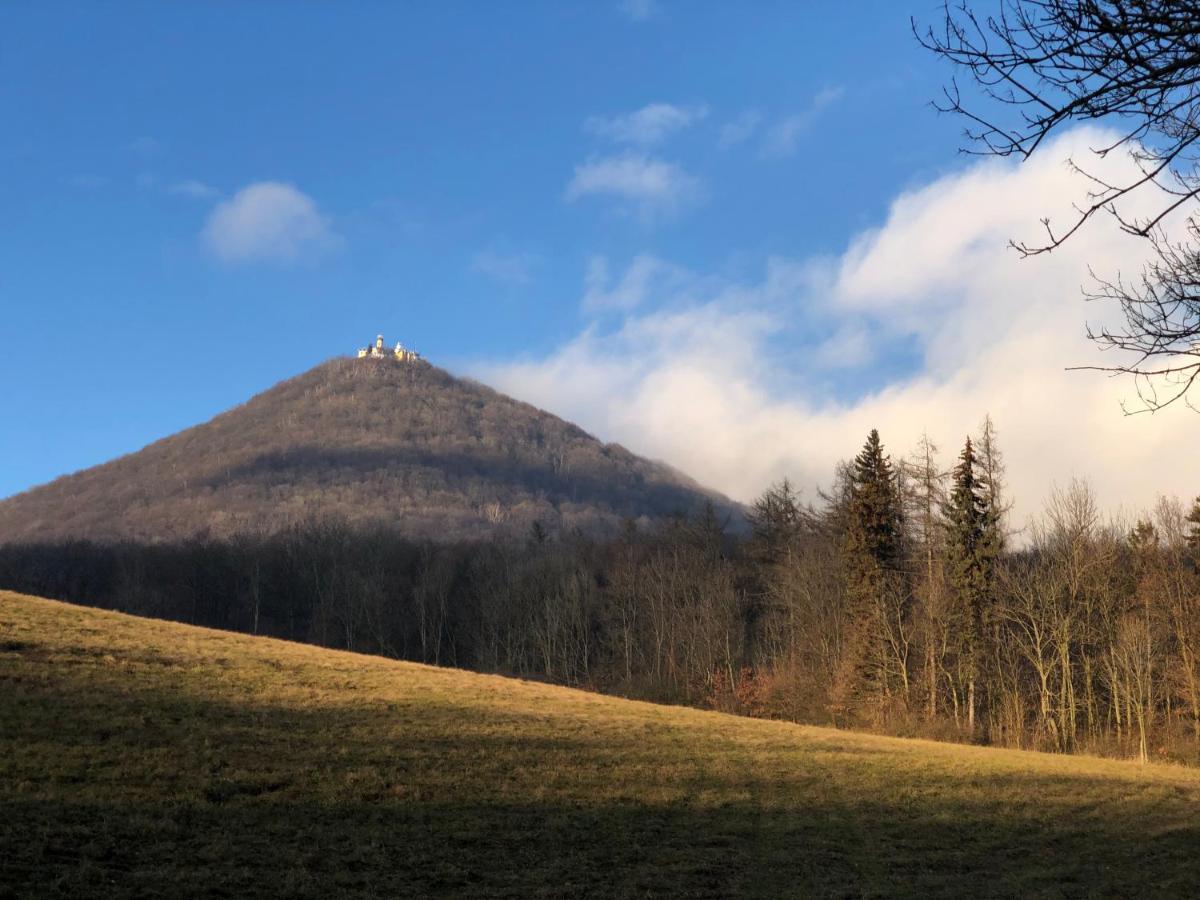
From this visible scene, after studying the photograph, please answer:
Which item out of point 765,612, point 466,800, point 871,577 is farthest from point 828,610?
point 466,800

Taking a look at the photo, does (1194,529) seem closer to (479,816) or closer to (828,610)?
(828,610)

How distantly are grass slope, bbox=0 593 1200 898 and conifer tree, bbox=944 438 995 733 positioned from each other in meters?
17.0

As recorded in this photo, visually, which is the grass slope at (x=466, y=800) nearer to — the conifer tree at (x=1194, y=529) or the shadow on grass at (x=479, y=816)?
the shadow on grass at (x=479, y=816)

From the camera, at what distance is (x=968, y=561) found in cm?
4966

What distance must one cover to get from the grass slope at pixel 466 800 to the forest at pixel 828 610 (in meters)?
16.5

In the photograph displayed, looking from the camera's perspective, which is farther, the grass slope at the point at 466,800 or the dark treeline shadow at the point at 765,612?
the dark treeline shadow at the point at 765,612

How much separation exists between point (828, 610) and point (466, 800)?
4617cm

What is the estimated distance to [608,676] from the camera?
78.7 metres

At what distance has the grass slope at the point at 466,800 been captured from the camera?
41.4ft

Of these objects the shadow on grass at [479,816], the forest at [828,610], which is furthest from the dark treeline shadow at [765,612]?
the shadow on grass at [479,816]

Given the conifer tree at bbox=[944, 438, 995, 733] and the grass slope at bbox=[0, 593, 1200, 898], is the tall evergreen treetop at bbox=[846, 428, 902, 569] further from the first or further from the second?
the grass slope at bbox=[0, 593, 1200, 898]

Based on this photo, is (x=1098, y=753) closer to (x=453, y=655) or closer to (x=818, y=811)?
(x=818, y=811)

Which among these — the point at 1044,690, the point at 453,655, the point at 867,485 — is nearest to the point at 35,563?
the point at 453,655

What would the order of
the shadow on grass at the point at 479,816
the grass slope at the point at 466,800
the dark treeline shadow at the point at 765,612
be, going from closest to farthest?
1. the shadow on grass at the point at 479,816
2. the grass slope at the point at 466,800
3. the dark treeline shadow at the point at 765,612
